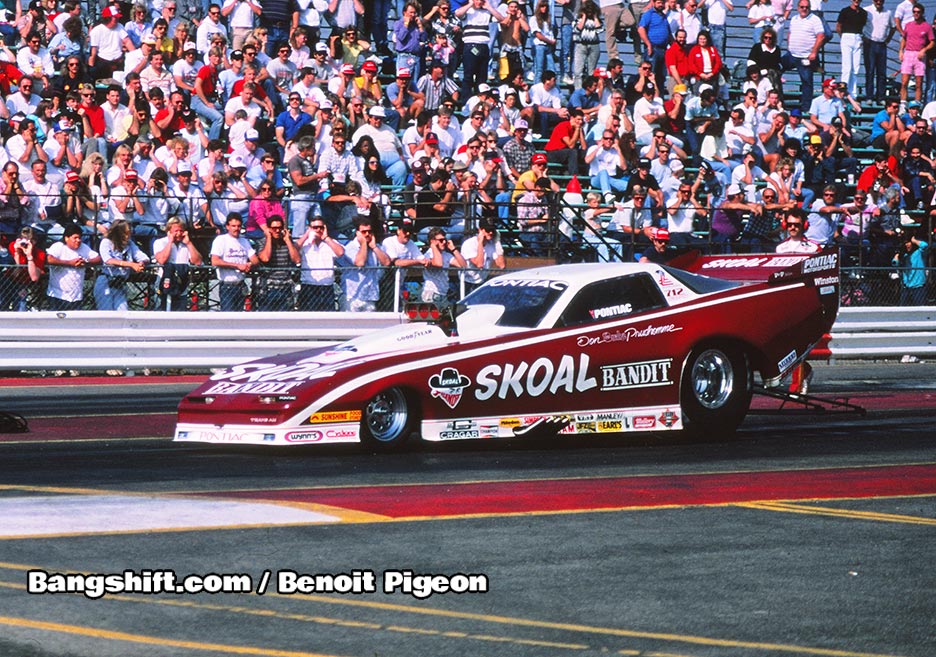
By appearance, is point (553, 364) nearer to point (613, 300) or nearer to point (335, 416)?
point (613, 300)

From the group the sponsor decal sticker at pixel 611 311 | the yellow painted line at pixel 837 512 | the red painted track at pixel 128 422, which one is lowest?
the red painted track at pixel 128 422

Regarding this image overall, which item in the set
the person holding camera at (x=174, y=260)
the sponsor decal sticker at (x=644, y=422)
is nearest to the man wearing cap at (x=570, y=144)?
the person holding camera at (x=174, y=260)

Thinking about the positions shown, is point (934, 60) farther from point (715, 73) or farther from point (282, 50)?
point (282, 50)

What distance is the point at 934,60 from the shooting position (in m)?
28.8

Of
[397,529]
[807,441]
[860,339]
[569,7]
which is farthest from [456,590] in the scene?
[569,7]

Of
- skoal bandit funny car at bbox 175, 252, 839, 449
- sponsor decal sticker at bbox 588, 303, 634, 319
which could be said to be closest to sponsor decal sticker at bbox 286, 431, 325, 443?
skoal bandit funny car at bbox 175, 252, 839, 449

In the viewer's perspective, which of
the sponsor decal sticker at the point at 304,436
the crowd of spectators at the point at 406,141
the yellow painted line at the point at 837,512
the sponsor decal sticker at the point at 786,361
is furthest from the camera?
the crowd of spectators at the point at 406,141

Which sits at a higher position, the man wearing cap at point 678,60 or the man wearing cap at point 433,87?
the man wearing cap at point 678,60

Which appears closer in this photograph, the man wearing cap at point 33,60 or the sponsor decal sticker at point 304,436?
the sponsor decal sticker at point 304,436

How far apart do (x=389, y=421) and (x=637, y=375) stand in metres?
2.16

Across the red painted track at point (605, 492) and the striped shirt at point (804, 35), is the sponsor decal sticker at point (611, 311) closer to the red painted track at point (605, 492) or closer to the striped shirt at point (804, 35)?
the red painted track at point (605, 492)

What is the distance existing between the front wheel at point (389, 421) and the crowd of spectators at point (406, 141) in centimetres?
748

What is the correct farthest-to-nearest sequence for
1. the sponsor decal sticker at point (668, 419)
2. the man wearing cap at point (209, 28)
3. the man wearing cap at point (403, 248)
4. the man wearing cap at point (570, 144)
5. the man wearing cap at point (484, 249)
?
the man wearing cap at point (570, 144) < the man wearing cap at point (209, 28) < the man wearing cap at point (484, 249) < the man wearing cap at point (403, 248) < the sponsor decal sticker at point (668, 419)

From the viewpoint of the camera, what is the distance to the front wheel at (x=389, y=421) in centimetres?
1183
